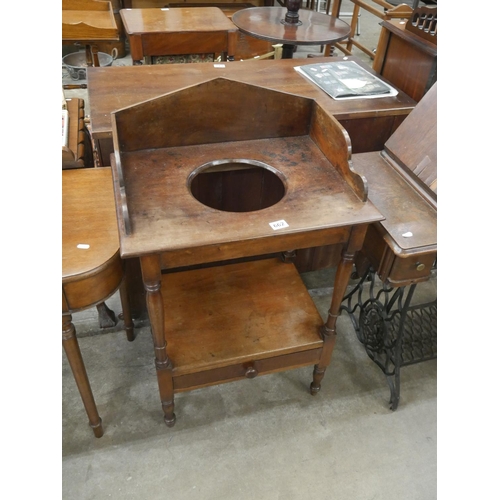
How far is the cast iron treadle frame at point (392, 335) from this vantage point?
1.85m

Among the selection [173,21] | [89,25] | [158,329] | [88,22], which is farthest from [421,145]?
[88,22]

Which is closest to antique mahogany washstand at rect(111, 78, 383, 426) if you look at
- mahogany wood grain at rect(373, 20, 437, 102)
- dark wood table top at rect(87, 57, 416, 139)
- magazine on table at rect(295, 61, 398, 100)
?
dark wood table top at rect(87, 57, 416, 139)

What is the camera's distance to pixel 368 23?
247 inches

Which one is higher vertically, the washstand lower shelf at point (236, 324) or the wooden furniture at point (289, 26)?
the wooden furniture at point (289, 26)

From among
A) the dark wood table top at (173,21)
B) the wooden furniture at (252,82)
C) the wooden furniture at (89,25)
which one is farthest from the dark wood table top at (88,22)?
the wooden furniture at (252,82)

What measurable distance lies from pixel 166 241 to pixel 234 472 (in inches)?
39.1

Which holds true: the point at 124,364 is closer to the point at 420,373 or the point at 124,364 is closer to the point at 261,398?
the point at 261,398

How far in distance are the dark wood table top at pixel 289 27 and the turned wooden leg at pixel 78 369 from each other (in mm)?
1822

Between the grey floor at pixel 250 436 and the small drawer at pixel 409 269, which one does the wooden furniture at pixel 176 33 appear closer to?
the grey floor at pixel 250 436

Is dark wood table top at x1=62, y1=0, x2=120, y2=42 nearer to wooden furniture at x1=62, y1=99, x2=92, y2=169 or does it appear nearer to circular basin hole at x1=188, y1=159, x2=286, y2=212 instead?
wooden furniture at x1=62, y1=99, x2=92, y2=169

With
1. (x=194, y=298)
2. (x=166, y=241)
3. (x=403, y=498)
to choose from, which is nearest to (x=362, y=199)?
(x=166, y=241)

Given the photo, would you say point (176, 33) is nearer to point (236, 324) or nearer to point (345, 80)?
point (345, 80)

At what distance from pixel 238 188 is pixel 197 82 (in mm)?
537

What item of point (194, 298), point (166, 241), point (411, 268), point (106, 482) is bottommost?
point (106, 482)
